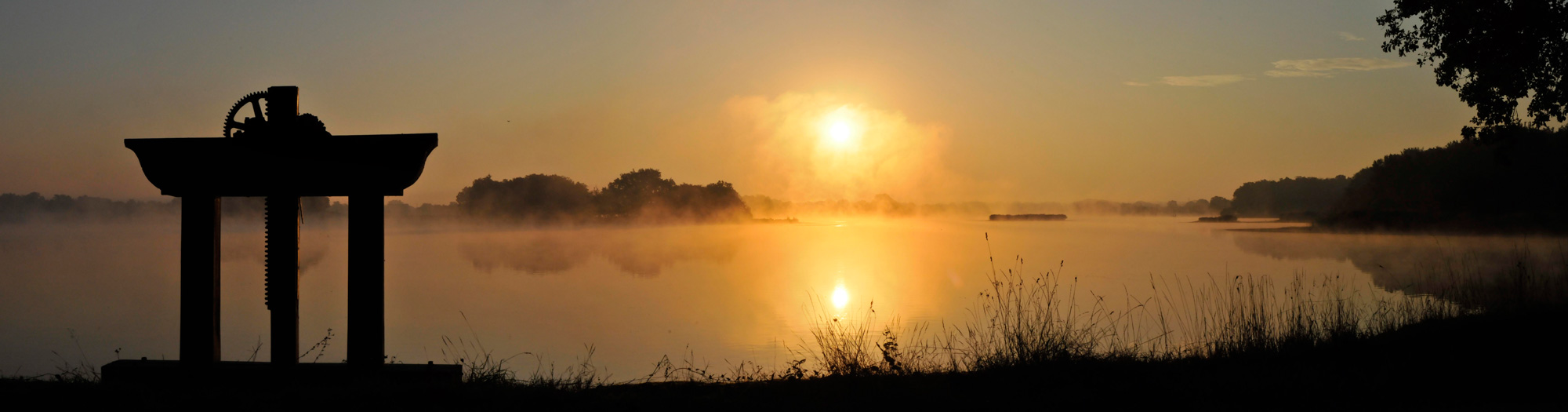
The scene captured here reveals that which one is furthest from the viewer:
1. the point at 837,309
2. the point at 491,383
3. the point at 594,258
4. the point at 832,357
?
the point at 594,258

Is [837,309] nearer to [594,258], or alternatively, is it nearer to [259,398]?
[259,398]

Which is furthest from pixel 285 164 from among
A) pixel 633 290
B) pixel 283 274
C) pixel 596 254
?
pixel 596 254

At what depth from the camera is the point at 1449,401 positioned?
5.50m

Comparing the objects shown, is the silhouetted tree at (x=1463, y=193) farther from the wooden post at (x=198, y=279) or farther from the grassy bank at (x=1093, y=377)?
the wooden post at (x=198, y=279)

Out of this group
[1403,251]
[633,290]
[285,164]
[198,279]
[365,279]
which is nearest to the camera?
[365,279]

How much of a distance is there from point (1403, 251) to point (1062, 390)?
43994 millimetres

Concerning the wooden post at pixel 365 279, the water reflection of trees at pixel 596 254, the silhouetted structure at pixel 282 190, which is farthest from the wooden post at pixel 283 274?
the water reflection of trees at pixel 596 254

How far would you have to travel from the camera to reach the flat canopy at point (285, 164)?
5.49 meters

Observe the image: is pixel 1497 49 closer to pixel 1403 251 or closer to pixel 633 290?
pixel 633 290

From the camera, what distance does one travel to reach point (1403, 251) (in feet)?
131

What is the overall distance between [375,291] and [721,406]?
2.44m

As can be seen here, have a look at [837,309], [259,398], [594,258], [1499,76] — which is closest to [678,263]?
[594,258]

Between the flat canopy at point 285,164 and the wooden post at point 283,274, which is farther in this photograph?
the wooden post at point 283,274

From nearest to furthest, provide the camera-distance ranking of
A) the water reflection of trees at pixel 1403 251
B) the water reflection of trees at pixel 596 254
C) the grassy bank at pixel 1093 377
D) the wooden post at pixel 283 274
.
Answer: the grassy bank at pixel 1093 377 → the wooden post at pixel 283 274 → the water reflection of trees at pixel 1403 251 → the water reflection of trees at pixel 596 254
